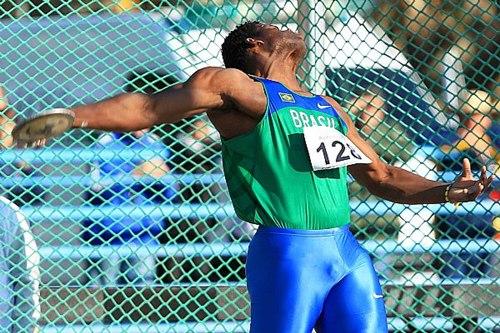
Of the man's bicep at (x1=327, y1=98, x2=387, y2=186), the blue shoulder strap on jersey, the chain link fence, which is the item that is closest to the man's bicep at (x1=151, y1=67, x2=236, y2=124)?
the blue shoulder strap on jersey

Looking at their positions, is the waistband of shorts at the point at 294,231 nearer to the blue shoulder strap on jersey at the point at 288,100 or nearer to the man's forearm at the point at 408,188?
the blue shoulder strap on jersey at the point at 288,100

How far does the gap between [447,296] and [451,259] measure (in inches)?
9.0

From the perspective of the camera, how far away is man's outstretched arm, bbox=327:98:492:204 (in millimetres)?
4629

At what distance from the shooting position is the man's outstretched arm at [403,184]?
4.63 metres

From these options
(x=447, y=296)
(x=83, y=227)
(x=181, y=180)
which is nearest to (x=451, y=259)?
(x=447, y=296)

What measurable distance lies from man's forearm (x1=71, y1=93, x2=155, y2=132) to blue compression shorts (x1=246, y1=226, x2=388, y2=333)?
2.49 ft

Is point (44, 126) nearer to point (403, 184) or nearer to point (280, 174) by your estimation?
point (280, 174)

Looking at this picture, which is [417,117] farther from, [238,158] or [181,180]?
[238,158]

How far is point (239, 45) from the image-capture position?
4.84m

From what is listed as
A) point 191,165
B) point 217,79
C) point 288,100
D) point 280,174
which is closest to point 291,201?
point 280,174

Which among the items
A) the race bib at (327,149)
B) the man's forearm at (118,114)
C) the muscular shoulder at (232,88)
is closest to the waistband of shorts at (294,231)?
the race bib at (327,149)

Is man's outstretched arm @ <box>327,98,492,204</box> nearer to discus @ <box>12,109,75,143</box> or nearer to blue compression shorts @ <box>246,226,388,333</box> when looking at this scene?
blue compression shorts @ <box>246,226,388,333</box>

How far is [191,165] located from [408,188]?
232 cm

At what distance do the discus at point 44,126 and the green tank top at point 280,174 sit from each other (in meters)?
1.00
